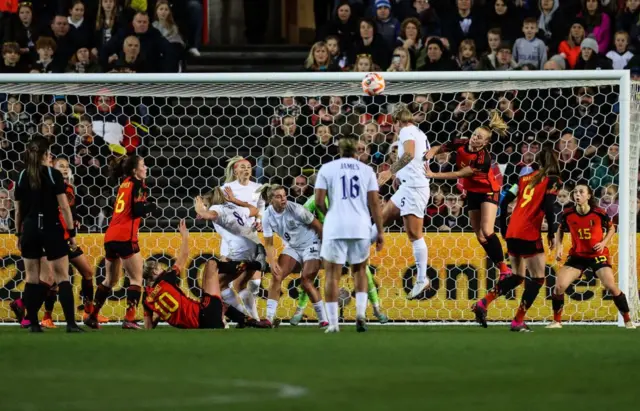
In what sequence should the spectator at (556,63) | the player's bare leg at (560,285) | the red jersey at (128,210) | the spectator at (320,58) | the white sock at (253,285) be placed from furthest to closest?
the spectator at (556,63) < the spectator at (320,58) < the white sock at (253,285) < the red jersey at (128,210) < the player's bare leg at (560,285)

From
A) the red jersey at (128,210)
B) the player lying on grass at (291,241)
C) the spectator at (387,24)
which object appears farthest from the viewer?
the spectator at (387,24)

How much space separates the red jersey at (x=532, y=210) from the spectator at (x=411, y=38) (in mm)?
5099

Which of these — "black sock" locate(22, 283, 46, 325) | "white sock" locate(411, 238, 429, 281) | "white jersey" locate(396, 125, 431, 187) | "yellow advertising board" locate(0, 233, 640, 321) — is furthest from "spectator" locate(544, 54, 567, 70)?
"black sock" locate(22, 283, 46, 325)

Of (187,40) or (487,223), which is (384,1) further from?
(487,223)

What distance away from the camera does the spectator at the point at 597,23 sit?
19.0m

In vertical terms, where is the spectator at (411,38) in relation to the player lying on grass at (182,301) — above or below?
above

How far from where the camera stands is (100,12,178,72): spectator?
18.7 m

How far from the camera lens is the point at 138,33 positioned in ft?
61.7

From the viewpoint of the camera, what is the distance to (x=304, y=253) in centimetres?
1435

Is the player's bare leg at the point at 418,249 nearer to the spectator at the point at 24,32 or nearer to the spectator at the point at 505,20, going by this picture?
the spectator at the point at 505,20

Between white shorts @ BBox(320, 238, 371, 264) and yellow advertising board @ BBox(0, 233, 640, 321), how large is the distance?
116 inches

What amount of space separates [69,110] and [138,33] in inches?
61.7

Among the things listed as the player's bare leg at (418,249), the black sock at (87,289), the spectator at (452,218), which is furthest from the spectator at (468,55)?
the black sock at (87,289)

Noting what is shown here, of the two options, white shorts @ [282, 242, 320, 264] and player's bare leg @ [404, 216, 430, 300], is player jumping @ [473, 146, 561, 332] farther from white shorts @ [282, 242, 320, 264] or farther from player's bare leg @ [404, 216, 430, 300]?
white shorts @ [282, 242, 320, 264]
